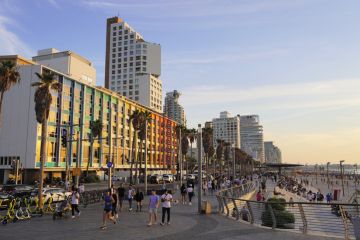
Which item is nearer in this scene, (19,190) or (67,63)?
(19,190)

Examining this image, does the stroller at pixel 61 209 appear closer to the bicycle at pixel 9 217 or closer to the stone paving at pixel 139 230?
the stone paving at pixel 139 230

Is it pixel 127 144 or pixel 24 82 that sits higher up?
pixel 24 82

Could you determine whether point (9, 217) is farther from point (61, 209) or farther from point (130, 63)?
point (130, 63)

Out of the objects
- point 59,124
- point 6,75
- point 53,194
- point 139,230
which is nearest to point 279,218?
point 139,230

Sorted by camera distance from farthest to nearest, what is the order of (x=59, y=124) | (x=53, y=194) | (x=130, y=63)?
(x=130, y=63), (x=59, y=124), (x=53, y=194)

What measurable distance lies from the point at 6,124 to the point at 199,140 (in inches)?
2121

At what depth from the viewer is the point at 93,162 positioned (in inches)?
3076

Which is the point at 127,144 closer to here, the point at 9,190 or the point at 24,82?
the point at 24,82

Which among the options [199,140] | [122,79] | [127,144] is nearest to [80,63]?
[127,144]

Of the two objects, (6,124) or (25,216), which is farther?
(6,124)

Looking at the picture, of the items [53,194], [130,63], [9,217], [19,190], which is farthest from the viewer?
[130,63]

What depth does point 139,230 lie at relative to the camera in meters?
15.3

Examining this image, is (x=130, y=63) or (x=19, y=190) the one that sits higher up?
(x=130, y=63)

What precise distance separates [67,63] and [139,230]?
8022 centimetres
